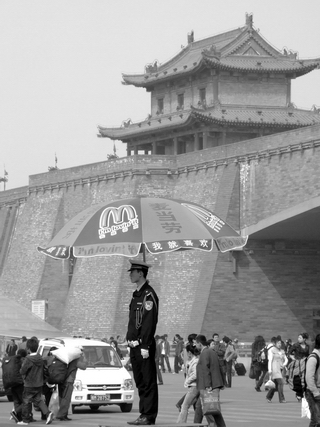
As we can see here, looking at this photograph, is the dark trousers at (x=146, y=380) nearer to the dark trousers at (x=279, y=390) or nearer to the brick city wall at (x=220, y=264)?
the dark trousers at (x=279, y=390)

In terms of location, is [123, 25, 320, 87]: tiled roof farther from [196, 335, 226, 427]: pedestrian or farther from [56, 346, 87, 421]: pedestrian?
[196, 335, 226, 427]: pedestrian

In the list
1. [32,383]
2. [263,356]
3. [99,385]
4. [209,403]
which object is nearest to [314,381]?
[209,403]

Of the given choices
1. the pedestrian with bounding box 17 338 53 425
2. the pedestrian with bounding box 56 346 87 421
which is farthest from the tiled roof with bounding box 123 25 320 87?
the pedestrian with bounding box 17 338 53 425

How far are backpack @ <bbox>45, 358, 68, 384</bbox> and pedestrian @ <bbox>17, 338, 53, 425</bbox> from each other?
0.18 m

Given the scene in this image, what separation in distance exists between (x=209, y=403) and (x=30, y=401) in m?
3.78

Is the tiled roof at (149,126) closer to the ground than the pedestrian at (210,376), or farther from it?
farther from it

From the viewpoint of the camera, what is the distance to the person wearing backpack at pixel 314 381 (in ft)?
38.6

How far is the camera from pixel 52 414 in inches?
661

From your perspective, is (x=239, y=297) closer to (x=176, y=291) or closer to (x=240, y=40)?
(x=176, y=291)

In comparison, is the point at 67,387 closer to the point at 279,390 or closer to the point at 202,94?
the point at 279,390

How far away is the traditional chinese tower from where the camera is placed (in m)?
49.4

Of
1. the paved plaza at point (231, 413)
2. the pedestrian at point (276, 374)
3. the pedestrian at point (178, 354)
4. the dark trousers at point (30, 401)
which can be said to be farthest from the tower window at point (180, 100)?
the dark trousers at point (30, 401)

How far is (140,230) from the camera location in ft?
59.2

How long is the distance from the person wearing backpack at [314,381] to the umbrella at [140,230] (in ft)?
19.8
